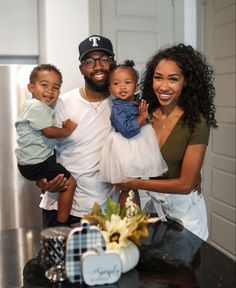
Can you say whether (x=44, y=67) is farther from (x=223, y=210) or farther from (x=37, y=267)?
(x=223, y=210)

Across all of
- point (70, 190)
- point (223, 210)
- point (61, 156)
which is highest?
point (61, 156)

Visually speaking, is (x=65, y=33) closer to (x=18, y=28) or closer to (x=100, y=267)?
(x=18, y=28)

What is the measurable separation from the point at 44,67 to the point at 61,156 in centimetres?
45

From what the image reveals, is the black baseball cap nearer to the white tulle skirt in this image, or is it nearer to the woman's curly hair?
the woman's curly hair

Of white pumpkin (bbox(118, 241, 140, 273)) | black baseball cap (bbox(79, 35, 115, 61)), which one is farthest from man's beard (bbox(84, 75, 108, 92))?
white pumpkin (bbox(118, 241, 140, 273))

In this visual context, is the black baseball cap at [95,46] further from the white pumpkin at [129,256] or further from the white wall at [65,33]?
the white pumpkin at [129,256]

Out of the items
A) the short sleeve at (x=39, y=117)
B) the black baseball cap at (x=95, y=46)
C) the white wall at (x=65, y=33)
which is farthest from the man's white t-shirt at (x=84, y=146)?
the white wall at (x=65, y=33)

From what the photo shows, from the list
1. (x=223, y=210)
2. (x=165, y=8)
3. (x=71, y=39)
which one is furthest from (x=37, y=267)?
(x=165, y=8)

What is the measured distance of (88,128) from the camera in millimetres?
2074

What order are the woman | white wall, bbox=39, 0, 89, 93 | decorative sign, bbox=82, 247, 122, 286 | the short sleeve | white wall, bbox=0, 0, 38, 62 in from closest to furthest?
1. decorative sign, bbox=82, 247, 122, 286
2. the woman
3. the short sleeve
4. white wall, bbox=39, 0, 89, 93
5. white wall, bbox=0, 0, 38, 62

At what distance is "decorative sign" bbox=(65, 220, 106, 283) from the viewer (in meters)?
1.16

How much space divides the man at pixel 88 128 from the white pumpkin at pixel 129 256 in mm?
868

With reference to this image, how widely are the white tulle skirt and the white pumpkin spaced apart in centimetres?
70

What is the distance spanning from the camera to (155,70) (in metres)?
1.96
